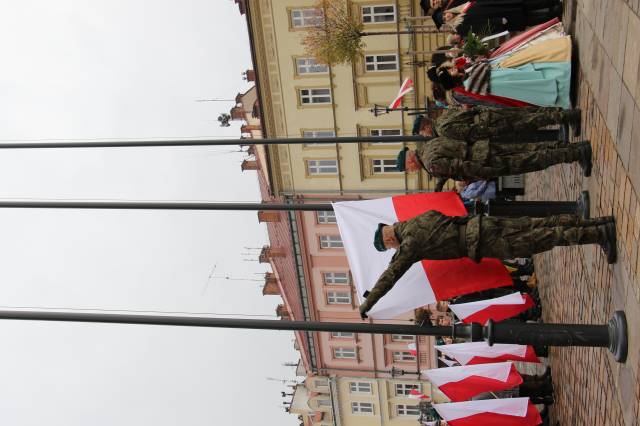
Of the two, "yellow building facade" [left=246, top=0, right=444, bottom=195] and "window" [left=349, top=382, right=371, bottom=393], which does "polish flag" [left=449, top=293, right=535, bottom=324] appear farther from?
"window" [left=349, top=382, right=371, bottom=393]

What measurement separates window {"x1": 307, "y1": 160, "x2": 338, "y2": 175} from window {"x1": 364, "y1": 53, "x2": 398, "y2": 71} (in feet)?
13.8

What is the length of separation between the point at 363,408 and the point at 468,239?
29.8 metres

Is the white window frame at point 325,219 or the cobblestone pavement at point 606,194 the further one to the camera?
the white window frame at point 325,219

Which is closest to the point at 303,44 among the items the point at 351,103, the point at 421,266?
the point at 351,103

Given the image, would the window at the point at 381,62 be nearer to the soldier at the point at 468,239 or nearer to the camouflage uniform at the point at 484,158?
the camouflage uniform at the point at 484,158

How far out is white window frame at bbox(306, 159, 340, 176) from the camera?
27.4 meters

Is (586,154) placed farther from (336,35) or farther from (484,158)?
(336,35)

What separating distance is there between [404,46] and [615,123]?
1883 centimetres

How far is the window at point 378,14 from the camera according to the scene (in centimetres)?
2420

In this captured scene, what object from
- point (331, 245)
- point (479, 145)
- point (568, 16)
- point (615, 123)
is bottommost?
point (331, 245)

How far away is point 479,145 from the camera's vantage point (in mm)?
8547

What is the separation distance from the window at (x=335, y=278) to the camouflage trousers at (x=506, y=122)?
2282 centimetres

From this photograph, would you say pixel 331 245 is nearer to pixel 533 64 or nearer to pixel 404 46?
pixel 404 46

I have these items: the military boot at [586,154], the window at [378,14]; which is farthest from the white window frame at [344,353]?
the military boot at [586,154]
